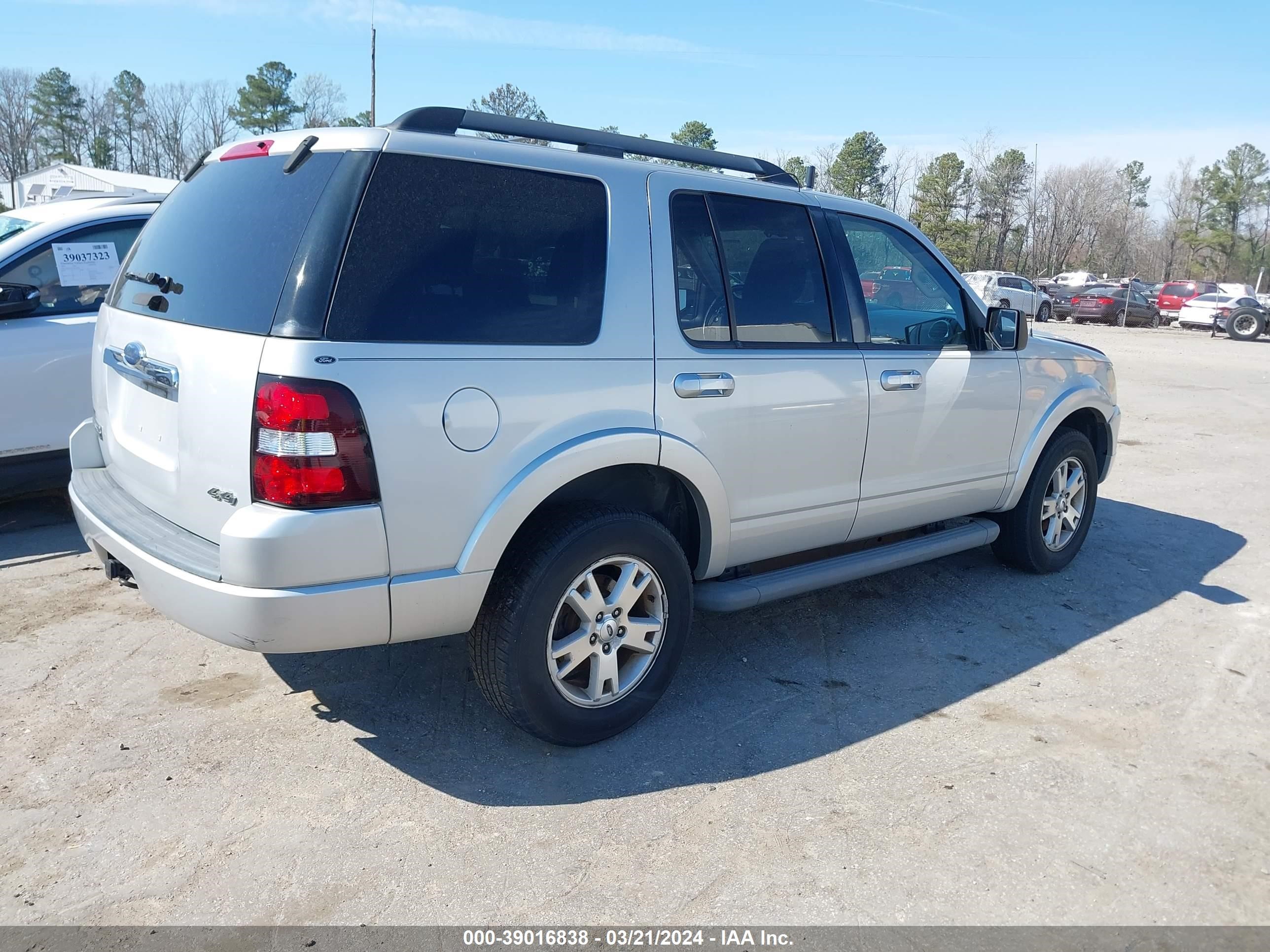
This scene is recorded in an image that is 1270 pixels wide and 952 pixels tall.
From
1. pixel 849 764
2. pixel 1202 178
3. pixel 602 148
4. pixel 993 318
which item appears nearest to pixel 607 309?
pixel 602 148

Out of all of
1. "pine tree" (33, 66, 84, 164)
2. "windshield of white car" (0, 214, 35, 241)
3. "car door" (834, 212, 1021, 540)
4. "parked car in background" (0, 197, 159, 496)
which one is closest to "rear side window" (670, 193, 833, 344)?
"car door" (834, 212, 1021, 540)

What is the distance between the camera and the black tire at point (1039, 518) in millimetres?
5254

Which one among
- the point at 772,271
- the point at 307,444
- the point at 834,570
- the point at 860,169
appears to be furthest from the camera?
the point at 860,169

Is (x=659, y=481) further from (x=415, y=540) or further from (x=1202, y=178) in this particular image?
(x=1202, y=178)

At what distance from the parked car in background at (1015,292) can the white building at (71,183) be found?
2518cm

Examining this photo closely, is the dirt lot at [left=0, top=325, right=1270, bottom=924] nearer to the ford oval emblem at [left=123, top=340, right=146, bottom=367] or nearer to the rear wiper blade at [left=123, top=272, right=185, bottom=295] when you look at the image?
the ford oval emblem at [left=123, top=340, right=146, bottom=367]

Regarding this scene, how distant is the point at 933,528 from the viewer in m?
5.03

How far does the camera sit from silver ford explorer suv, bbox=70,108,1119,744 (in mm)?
2750

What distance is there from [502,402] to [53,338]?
382cm

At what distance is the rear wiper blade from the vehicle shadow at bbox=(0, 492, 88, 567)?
242 centimetres

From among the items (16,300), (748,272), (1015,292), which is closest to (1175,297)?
(1015,292)

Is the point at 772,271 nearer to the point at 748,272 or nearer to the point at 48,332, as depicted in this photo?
the point at 748,272

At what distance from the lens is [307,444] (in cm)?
267

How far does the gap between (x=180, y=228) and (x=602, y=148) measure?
1.57m
